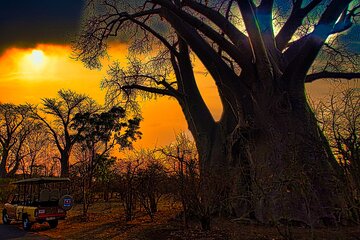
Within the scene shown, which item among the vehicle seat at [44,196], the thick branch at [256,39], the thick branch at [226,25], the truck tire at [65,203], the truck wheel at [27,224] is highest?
the thick branch at [226,25]

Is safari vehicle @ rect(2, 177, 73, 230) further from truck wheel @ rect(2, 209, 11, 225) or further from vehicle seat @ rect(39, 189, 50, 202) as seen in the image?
truck wheel @ rect(2, 209, 11, 225)

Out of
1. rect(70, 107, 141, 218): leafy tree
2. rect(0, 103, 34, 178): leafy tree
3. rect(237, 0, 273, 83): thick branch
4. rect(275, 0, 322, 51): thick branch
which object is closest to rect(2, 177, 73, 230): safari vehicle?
rect(237, 0, 273, 83): thick branch

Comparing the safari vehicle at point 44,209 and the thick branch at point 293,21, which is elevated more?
the thick branch at point 293,21

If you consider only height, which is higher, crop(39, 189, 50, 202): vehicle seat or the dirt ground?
crop(39, 189, 50, 202): vehicle seat

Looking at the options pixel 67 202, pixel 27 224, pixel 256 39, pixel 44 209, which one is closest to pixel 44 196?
pixel 27 224

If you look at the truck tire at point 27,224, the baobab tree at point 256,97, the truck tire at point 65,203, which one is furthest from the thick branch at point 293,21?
the truck tire at point 27,224

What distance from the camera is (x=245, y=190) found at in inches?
371

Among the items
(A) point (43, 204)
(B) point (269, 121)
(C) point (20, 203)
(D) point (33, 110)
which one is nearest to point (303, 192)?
(B) point (269, 121)

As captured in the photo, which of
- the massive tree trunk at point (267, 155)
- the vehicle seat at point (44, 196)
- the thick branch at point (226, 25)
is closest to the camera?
the massive tree trunk at point (267, 155)

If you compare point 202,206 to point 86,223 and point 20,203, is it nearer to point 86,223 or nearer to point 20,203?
point 86,223

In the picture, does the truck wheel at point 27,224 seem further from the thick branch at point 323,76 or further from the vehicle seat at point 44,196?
the thick branch at point 323,76

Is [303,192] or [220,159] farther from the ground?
A: [220,159]

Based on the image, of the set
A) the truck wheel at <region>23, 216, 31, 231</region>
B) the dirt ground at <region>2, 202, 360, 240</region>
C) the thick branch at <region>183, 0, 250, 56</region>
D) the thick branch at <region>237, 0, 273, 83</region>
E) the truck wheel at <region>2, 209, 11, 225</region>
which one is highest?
the thick branch at <region>183, 0, 250, 56</region>

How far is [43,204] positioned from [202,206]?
Answer: 557cm
